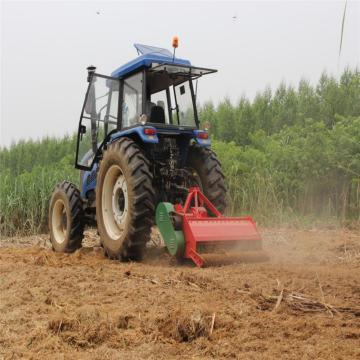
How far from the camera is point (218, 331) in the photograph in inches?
109

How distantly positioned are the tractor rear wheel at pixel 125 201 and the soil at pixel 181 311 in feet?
1.13

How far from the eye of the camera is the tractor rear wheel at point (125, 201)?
17.4 ft

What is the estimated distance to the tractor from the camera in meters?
5.20

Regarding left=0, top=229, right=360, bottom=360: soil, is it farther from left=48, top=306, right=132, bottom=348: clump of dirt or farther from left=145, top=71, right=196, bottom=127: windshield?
left=145, top=71, right=196, bottom=127: windshield

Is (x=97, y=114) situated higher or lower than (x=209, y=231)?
higher

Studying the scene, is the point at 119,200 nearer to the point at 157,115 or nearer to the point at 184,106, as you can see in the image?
the point at 157,115

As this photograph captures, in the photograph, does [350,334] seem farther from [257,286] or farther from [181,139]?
[181,139]

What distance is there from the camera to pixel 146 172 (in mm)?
5398

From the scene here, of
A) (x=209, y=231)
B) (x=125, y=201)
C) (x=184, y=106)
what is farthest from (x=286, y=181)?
(x=209, y=231)

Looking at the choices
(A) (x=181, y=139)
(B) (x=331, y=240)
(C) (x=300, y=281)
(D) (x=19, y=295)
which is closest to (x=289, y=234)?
(B) (x=331, y=240)

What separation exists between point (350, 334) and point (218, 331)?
27.0 inches

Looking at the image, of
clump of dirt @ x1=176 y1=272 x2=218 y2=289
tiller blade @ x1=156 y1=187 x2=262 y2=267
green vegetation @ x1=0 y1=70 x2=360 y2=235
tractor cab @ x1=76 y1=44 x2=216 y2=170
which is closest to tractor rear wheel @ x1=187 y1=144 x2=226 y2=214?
tractor cab @ x1=76 y1=44 x2=216 y2=170

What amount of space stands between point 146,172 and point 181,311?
8.49 feet

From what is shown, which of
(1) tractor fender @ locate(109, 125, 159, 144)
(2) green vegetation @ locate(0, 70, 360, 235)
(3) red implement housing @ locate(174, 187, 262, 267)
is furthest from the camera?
(2) green vegetation @ locate(0, 70, 360, 235)
